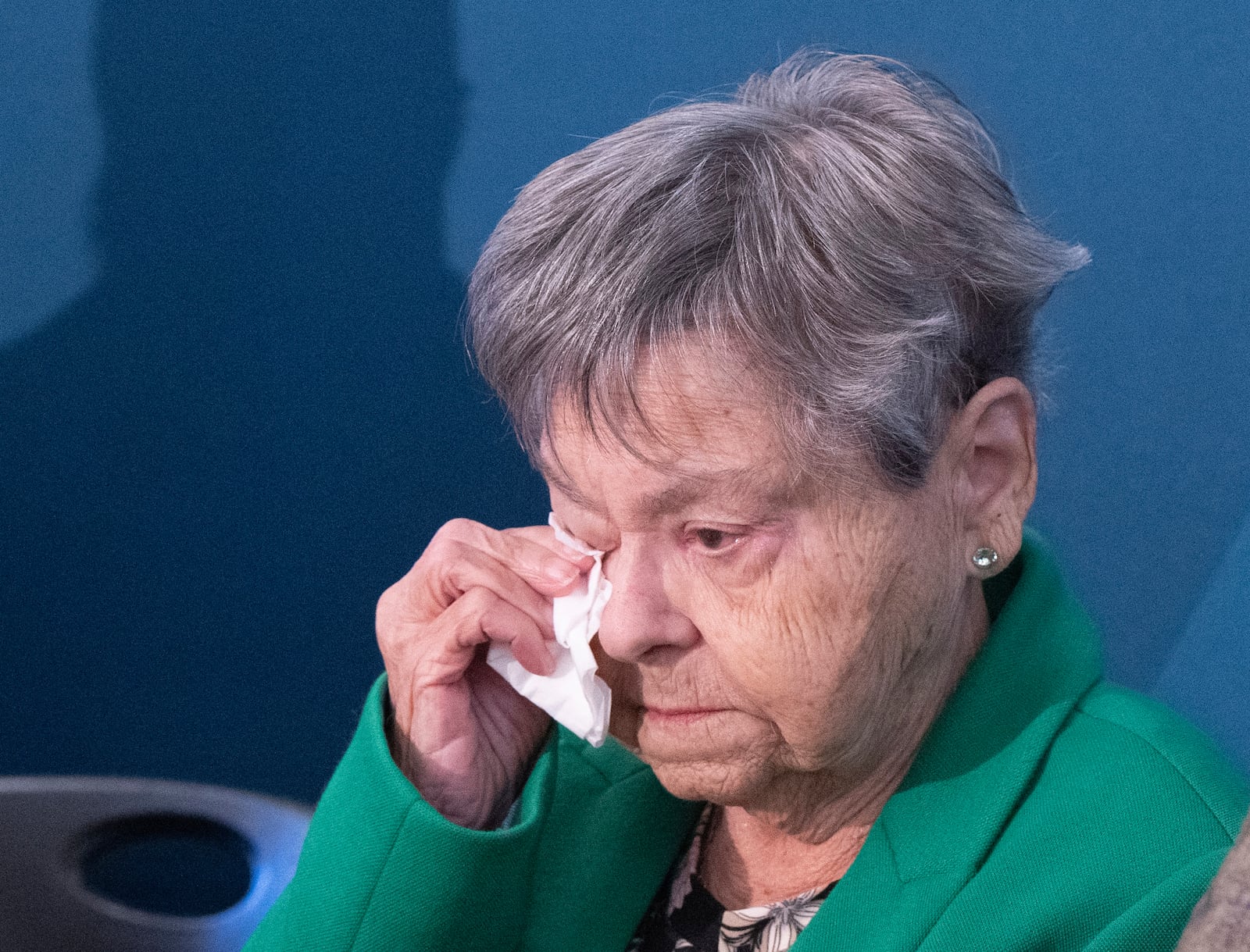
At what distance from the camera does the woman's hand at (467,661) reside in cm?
151

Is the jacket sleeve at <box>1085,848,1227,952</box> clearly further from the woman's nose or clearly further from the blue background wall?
the blue background wall

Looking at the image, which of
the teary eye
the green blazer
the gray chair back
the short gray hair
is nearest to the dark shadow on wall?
the gray chair back

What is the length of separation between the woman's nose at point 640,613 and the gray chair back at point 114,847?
92cm

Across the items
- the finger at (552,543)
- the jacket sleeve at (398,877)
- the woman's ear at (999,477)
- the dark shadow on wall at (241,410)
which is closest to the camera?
the woman's ear at (999,477)

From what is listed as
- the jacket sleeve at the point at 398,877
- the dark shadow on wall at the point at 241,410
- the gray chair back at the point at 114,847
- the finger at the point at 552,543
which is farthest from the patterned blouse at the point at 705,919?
the dark shadow on wall at the point at 241,410

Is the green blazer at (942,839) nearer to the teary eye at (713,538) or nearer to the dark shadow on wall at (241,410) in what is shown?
the teary eye at (713,538)

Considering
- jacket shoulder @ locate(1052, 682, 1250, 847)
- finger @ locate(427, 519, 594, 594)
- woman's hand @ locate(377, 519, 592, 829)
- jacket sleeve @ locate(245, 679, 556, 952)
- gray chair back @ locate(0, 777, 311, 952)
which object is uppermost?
jacket shoulder @ locate(1052, 682, 1250, 847)

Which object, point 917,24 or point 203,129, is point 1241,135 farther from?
point 203,129

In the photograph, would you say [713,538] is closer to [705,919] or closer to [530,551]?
[530,551]

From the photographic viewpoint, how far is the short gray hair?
116 centimetres

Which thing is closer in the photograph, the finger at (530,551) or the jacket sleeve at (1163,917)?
the jacket sleeve at (1163,917)

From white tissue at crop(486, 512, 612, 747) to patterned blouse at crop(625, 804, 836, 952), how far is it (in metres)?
0.26

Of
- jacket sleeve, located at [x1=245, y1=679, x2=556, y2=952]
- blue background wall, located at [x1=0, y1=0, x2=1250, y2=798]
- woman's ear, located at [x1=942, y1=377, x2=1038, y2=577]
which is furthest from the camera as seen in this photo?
blue background wall, located at [x1=0, y1=0, x2=1250, y2=798]

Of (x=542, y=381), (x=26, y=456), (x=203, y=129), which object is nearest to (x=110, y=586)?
(x=26, y=456)
